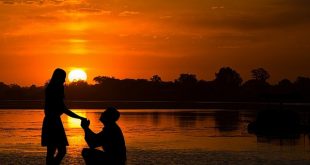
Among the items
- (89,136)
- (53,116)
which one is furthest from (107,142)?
(53,116)

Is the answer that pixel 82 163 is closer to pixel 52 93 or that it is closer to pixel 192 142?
pixel 52 93

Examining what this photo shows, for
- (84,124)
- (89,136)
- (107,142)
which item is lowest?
(107,142)

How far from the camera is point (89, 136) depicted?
8.36 meters

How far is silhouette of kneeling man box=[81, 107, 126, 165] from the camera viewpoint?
331 inches

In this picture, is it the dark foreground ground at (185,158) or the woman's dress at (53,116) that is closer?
the woman's dress at (53,116)

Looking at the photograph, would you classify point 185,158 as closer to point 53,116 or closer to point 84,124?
point 53,116

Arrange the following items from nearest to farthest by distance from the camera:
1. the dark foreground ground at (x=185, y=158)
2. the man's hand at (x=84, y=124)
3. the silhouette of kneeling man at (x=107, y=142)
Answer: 1. the man's hand at (x=84, y=124)
2. the silhouette of kneeling man at (x=107, y=142)
3. the dark foreground ground at (x=185, y=158)

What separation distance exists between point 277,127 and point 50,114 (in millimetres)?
30154

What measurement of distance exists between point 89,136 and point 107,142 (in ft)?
1.19

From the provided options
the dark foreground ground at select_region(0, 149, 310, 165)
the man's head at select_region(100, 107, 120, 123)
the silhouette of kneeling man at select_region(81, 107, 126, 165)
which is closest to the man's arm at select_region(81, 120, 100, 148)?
the silhouette of kneeling man at select_region(81, 107, 126, 165)

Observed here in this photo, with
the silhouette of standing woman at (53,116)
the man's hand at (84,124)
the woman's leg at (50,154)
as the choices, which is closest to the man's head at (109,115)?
the man's hand at (84,124)

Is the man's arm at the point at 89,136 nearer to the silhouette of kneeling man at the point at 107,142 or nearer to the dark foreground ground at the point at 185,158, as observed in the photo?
the silhouette of kneeling man at the point at 107,142

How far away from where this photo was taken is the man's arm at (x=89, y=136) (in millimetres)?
8281

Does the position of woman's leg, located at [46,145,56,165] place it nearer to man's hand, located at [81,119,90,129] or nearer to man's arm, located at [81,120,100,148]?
man's arm, located at [81,120,100,148]
